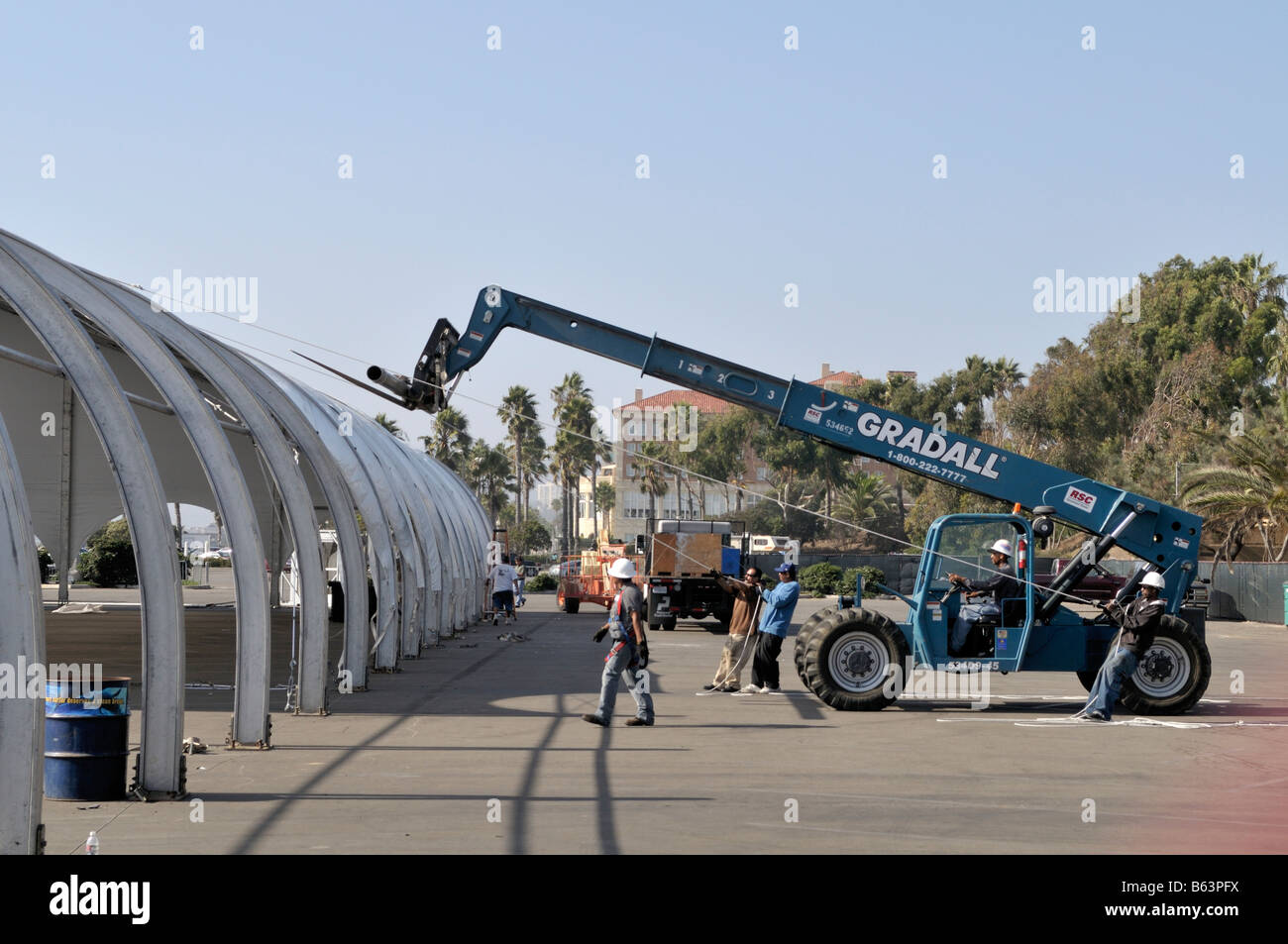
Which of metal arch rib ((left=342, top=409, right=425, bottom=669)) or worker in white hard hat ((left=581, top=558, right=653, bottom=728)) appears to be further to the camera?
metal arch rib ((left=342, top=409, right=425, bottom=669))

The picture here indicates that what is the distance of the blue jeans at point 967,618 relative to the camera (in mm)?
15805

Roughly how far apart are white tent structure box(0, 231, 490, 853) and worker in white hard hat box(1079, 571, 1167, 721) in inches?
336

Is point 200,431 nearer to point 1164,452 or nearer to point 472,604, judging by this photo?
point 472,604

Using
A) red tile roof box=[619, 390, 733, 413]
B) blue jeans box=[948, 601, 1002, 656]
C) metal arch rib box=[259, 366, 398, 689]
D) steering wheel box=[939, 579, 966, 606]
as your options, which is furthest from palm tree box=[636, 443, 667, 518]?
blue jeans box=[948, 601, 1002, 656]

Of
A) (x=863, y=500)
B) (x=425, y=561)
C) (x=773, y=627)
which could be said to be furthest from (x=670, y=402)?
(x=773, y=627)

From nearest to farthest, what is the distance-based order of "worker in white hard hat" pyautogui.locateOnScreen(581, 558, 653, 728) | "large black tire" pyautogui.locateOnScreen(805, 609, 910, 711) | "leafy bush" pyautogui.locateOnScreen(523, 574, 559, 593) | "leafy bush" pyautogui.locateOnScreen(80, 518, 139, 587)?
"worker in white hard hat" pyautogui.locateOnScreen(581, 558, 653, 728), "large black tire" pyautogui.locateOnScreen(805, 609, 910, 711), "leafy bush" pyautogui.locateOnScreen(80, 518, 139, 587), "leafy bush" pyautogui.locateOnScreen(523, 574, 559, 593)

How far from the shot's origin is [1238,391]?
64375mm

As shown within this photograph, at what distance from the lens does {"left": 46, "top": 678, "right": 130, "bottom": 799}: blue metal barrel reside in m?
9.67

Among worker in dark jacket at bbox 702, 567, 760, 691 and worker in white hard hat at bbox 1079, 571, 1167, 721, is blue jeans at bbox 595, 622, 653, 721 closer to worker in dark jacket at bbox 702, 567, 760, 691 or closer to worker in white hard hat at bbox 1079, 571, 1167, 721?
worker in dark jacket at bbox 702, 567, 760, 691

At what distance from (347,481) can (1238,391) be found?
5492 centimetres

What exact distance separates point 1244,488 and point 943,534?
90.9ft
